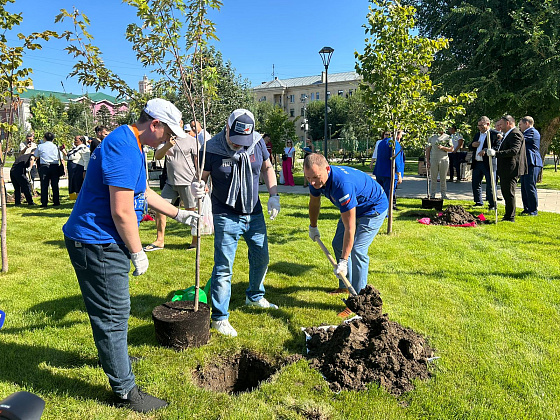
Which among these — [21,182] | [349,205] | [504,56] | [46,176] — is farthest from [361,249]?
[504,56]

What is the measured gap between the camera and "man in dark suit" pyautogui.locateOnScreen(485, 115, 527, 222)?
7.82m

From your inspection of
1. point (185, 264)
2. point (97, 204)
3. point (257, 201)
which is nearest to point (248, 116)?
point (257, 201)

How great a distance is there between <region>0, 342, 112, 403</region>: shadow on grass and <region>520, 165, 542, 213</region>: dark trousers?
351 inches

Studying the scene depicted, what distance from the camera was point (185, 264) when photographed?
560 cm

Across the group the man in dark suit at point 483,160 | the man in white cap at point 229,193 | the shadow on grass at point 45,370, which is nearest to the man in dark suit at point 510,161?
the man in dark suit at point 483,160

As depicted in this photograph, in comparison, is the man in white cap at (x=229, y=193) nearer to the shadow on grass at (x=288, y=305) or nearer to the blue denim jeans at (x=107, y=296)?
the shadow on grass at (x=288, y=305)

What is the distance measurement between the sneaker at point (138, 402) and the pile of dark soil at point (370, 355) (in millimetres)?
1223

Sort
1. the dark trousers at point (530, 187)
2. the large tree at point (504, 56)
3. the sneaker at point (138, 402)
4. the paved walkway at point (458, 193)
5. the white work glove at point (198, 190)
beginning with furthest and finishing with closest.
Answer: the large tree at point (504, 56) → the paved walkway at point (458, 193) → the dark trousers at point (530, 187) → the white work glove at point (198, 190) → the sneaker at point (138, 402)

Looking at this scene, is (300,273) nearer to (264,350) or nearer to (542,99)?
(264,350)

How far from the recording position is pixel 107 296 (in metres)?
2.46

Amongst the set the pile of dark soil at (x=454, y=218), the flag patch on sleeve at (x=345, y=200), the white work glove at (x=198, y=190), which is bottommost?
the pile of dark soil at (x=454, y=218)

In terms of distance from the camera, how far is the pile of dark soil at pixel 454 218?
26.1 feet

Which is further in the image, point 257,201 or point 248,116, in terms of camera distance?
point 257,201

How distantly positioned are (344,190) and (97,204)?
2.12m
